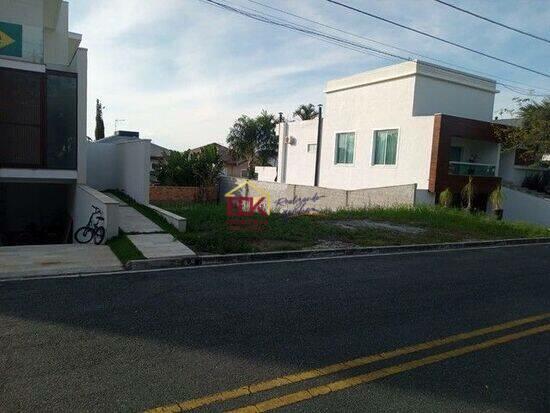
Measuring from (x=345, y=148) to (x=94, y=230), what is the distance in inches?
655

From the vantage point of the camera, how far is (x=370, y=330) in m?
5.13

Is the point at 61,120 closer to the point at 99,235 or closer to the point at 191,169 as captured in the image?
the point at 99,235

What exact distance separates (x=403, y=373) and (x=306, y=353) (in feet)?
3.08

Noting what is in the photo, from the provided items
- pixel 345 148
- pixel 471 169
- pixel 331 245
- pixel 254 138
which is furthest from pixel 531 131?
pixel 254 138

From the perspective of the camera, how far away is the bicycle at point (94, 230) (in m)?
10.2

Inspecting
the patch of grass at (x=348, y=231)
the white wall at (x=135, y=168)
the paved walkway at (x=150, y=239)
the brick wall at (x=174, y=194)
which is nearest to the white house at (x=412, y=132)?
the patch of grass at (x=348, y=231)

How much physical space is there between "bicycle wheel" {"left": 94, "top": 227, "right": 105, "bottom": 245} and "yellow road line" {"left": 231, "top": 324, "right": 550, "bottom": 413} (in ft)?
25.0

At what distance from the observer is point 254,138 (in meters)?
53.6

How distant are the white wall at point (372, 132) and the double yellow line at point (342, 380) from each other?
1541 cm

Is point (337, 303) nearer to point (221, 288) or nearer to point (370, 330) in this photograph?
point (370, 330)

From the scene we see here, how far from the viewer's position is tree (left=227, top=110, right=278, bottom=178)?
53.1 m

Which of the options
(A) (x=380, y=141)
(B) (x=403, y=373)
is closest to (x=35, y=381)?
(B) (x=403, y=373)

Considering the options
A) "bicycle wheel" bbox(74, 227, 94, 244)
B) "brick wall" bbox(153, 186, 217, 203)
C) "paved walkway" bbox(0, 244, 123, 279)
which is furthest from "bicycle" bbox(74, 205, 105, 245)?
"brick wall" bbox(153, 186, 217, 203)

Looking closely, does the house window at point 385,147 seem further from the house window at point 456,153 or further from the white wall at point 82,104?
the white wall at point 82,104
